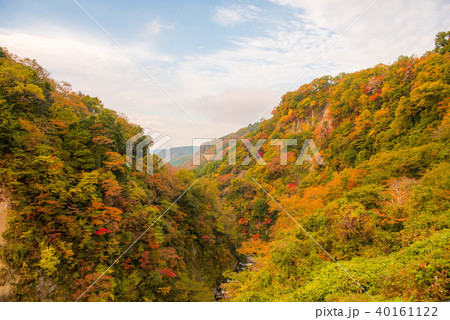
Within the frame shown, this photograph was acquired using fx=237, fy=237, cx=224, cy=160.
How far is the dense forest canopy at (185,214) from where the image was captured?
23.4 ft

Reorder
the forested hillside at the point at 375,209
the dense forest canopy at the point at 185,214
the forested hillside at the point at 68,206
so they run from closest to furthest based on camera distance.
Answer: the forested hillside at the point at 375,209 → the dense forest canopy at the point at 185,214 → the forested hillside at the point at 68,206

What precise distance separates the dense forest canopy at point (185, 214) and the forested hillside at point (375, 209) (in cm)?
5

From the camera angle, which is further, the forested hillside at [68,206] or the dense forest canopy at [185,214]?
the forested hillside at [68,206]

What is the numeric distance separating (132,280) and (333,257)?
1052 centimetres

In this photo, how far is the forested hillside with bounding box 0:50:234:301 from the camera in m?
9.66

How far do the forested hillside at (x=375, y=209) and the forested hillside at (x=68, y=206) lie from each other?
6.51 metres

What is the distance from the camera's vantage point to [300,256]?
29.9 ft

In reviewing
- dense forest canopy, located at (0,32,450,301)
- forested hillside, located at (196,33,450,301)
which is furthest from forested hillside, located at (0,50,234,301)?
forested hillside, located at (196,33,450,301)

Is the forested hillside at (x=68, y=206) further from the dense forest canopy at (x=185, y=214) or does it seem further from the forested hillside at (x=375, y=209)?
the forested hillside at (x=375, y=209)

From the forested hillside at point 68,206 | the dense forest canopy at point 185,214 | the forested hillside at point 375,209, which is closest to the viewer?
the forested hillside at point 375,209

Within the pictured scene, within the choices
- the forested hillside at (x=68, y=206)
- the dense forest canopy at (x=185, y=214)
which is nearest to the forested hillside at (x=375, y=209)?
A: the dense forest canopy at (x=185, y=214)

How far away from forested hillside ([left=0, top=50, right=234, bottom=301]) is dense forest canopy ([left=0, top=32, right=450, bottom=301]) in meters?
0.06

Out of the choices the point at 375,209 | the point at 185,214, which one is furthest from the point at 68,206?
the point at 375,209

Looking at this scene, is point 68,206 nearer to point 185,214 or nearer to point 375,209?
point 185,214
